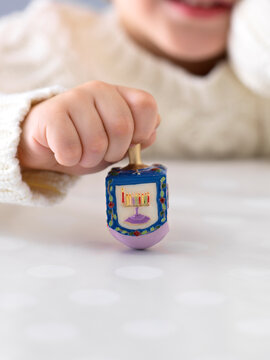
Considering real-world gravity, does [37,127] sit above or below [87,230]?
above

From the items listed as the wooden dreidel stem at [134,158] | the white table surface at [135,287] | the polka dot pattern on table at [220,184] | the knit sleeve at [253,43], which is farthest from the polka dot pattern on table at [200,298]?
the knit sleeve at [253,43]

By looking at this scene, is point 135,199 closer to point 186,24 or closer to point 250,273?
point 250,273

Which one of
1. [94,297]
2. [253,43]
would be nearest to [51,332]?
[94,297]

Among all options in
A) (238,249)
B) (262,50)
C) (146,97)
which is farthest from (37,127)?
(262,50)

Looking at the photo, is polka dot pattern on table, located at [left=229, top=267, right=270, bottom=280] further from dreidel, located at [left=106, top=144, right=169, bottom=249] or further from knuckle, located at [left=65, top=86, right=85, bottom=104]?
knuckle, located at [left=65, top=86, right=85, bottom=104]

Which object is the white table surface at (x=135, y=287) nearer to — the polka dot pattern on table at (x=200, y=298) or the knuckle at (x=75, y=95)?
the polka dot pattern on table at (x=200, y=298)

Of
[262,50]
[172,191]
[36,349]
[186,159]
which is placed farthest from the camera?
[186,159]

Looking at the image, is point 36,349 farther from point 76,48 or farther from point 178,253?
point 76,48
